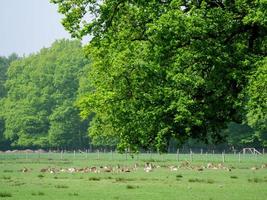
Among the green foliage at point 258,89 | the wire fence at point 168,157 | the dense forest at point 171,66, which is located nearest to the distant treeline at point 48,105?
the wire fence at point 168,157

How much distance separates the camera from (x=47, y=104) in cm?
14875

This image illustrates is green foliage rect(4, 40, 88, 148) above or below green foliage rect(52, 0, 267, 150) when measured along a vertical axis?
above

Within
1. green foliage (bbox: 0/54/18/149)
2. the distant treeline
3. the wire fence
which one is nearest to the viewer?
the wire fence

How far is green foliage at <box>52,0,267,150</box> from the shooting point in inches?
868

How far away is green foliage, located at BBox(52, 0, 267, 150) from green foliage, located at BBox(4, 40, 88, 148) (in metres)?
114

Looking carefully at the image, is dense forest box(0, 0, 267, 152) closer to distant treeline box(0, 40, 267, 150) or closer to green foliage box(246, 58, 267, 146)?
green foliage box(246, 58, 267, 146)

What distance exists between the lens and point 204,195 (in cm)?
3138

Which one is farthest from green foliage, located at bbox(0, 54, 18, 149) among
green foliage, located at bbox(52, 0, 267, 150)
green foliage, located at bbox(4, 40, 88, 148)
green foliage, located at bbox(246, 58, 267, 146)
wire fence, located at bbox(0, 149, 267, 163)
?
green foliage, located at bbox(246, 58, 267, 146)

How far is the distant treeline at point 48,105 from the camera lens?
139m

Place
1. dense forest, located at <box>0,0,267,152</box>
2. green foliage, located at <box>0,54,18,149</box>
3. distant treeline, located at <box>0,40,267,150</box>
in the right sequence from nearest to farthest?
dense forest, located at <box>0,0,267,152</box>, distant treeline, located at <box>0,40,267,150</box>, green foliage, located at <box>0,54,18,149</box>

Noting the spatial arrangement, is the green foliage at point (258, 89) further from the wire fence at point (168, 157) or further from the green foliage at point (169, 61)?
the wire fence at point (168, 157)

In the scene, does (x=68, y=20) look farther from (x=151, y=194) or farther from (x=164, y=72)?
(x=151, y=194)

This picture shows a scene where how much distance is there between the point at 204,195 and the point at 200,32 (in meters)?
11.9

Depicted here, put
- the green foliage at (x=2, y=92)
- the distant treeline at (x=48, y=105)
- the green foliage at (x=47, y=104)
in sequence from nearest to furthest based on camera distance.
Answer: the distant treeline at (x=48, y=105)
the green foliage at (x=47, y=104)
the green foliage at (x=2, y=92)
